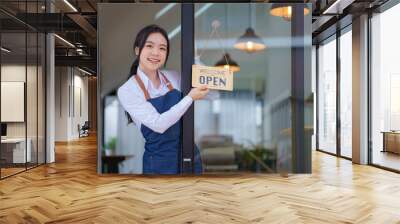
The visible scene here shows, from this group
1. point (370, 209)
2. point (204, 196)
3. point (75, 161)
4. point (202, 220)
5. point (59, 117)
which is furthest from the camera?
point (59, 117)

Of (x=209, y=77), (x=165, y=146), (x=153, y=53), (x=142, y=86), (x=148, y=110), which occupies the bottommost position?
(x=165, y=146)

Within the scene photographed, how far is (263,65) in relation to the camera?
6.63m

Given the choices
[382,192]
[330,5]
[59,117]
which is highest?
[330,5]

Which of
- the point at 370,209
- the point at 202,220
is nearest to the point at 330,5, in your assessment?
the point at 370,209

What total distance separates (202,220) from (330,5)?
15.8ft

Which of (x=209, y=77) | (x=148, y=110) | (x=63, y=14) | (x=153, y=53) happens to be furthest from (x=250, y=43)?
(x=63, y=14)

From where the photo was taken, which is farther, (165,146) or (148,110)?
(165,146)

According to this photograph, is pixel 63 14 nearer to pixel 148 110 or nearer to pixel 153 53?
pixel 153 53

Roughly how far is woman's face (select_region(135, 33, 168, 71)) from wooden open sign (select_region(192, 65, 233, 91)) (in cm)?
58

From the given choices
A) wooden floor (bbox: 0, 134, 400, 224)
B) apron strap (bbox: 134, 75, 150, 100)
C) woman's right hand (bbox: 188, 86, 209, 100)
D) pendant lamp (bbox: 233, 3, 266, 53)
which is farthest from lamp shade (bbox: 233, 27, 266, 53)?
wooden floor (bbox: 0, 134, 400, 224)

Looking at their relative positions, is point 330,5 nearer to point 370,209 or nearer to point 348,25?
point 348,25

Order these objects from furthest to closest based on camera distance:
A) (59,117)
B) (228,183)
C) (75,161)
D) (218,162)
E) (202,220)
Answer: (59,117) < (75,161) < (218,162) < (228,183) < (202,220)

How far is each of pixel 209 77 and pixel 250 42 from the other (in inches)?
36.0

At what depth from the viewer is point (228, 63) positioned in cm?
662
